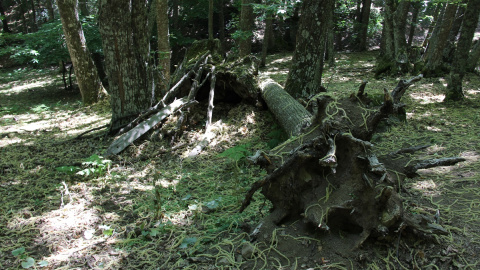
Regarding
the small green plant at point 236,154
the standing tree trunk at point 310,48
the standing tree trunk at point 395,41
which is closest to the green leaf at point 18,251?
the small green plant at point 236,154

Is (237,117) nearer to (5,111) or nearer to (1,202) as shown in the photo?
(1,202)

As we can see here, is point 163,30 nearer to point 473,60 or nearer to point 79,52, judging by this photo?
point 79,52

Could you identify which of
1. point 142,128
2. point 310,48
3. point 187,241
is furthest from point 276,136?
point 187,241

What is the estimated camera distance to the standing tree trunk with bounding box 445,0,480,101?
684cm

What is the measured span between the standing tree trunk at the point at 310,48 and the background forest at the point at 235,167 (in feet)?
0.09

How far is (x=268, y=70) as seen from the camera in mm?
13375

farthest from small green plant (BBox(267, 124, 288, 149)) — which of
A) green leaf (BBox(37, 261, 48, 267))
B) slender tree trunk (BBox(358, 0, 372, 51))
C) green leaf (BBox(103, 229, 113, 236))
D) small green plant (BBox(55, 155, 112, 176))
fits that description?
slender tree trunk (BBox(358, 0, 372, 51))

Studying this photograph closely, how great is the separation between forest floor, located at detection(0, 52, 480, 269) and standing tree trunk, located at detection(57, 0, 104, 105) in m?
2.41

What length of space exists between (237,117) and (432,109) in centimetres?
449

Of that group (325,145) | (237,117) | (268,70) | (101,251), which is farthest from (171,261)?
(268,70)

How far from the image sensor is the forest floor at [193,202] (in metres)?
2.65

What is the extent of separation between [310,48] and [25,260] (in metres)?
5.80

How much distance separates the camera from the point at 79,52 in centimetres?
874

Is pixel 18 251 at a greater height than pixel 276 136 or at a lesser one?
lesser
